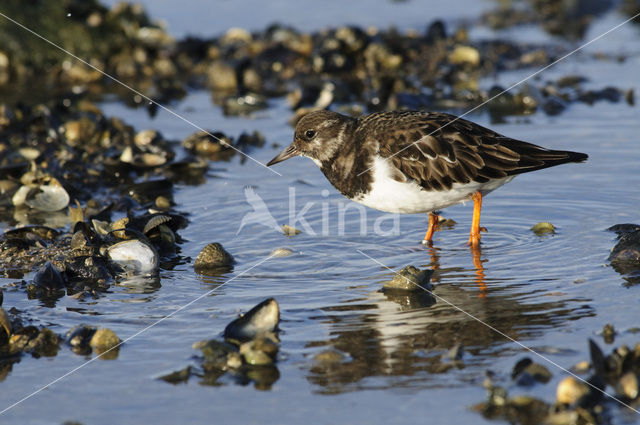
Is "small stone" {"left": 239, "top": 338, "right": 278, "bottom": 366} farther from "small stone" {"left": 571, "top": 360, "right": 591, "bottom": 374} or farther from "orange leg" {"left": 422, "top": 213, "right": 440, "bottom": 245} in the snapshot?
"orange leg" {"left": 422, "top": 213, "right": 440, "bottom": 245}

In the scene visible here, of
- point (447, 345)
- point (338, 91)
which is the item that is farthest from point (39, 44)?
point (447, 345)

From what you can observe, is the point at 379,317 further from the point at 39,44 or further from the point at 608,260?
the point at 39,44

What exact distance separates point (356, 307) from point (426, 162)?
4.67 feet

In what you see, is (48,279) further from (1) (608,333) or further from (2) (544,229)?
(2) (544,229)

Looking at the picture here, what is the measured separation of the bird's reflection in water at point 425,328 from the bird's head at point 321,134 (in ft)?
4.45

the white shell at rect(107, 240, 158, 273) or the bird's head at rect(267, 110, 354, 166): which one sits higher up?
the bird's head at rect(267, 110, 354, 166)

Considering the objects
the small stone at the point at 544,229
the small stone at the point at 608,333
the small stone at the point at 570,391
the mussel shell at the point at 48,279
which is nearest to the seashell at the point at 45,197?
the mussel shell at the point at 48,279

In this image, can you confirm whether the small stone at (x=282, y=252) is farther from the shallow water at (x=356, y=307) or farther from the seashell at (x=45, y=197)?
the seashell at (x=45, y=197)

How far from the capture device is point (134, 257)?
222 inches

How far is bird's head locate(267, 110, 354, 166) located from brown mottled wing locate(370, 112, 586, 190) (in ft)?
1.34

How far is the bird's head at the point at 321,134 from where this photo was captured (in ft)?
20.9

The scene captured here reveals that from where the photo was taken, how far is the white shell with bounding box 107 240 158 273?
18.5ft

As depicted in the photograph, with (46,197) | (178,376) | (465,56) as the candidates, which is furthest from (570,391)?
(465,56)

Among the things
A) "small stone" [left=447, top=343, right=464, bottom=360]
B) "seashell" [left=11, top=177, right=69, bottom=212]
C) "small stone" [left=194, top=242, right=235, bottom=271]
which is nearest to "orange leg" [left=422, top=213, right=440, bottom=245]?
"small stone" [left=194, top=242, right=235, bottom=271]
